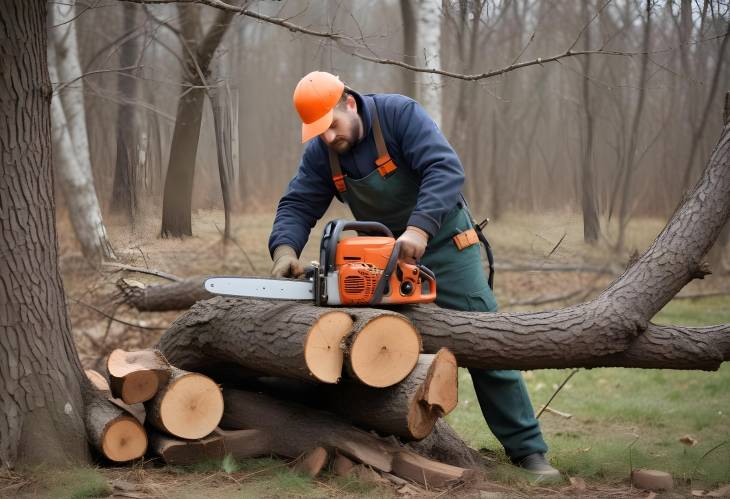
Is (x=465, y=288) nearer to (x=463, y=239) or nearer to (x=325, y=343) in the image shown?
(x=463, y=239)

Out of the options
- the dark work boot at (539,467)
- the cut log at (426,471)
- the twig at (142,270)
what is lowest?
the dark work boot at (539,467)

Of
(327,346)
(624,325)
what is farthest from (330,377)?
(624,325)

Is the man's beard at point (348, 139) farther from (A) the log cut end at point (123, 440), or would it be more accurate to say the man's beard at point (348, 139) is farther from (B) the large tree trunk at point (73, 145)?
(B) the large tree trunk at point (73, 145)

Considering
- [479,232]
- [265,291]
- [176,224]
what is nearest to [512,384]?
[479,232]

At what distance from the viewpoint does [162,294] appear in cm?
606

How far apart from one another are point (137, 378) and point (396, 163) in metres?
1.71

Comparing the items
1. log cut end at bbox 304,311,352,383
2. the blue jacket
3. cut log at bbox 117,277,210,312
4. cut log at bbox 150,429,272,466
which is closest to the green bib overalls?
the blue jacket

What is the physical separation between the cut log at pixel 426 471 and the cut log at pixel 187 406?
916mm

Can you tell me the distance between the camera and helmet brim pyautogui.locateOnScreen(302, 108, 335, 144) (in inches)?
149

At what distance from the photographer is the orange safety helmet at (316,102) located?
3.80 meters

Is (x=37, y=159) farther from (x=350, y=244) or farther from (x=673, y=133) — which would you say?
(x=673, y=133)

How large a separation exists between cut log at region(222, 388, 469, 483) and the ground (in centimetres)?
14

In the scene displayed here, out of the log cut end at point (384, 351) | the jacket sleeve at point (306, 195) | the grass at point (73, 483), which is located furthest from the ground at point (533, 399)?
the jacket sleeve at point (306, 195)

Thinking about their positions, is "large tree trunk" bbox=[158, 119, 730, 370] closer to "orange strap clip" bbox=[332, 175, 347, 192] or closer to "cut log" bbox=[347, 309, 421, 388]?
"cut log" bbox=[347, 309, 421, 388]
